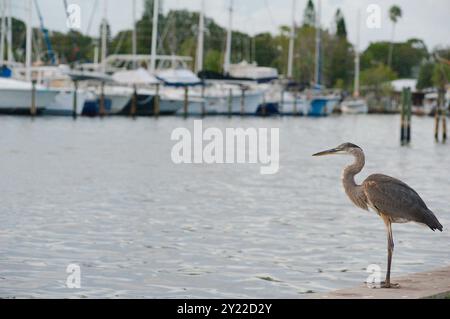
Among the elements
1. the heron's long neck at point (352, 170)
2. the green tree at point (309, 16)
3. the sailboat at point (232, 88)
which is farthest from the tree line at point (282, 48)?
the heron's long neck at point (352, 170)

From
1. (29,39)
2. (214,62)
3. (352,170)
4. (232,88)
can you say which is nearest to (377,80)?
(214,62)

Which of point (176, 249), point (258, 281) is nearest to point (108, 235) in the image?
point (176, 249)

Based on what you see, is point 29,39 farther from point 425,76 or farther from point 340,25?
point 425,76

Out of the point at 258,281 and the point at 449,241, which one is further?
the point at 449,241

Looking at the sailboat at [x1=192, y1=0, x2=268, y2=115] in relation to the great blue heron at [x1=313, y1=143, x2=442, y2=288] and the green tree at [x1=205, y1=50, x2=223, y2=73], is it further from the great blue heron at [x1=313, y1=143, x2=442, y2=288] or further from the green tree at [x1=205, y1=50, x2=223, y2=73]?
the great blue heron at [x1=313, y1=143, x2=442, y2=288]

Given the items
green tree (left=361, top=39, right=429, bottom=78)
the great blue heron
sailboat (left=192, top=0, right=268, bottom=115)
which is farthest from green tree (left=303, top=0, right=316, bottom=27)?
the great blue heron

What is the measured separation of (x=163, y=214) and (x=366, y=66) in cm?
15703

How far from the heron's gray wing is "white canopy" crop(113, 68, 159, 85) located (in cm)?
8341

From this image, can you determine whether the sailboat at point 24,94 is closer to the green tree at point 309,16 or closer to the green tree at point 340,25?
the green tree at point 340,25

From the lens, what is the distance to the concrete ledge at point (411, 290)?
12820mm

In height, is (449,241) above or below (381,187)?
below
